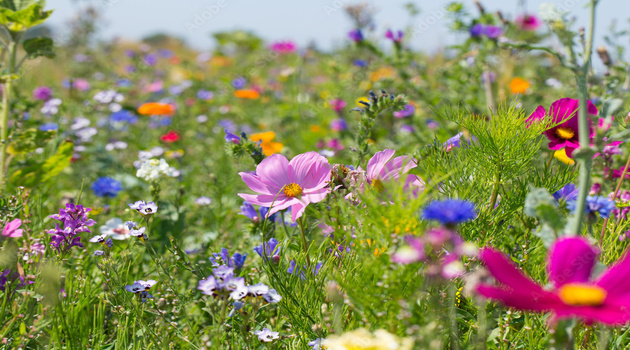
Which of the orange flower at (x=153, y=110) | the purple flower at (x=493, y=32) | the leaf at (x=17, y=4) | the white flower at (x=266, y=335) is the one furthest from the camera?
the orange flower at (x=153, y=110)

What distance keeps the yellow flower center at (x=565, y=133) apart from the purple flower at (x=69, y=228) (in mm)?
1153

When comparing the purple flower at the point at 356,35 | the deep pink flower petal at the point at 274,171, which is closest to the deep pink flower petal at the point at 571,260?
the deep pink flower petal at the point at 274,171

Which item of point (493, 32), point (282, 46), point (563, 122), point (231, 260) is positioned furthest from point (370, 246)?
point (282, 46)

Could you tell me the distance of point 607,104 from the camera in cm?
77

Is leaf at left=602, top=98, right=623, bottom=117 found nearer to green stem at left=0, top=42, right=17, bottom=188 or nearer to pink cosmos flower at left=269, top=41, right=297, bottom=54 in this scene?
green stem at left=0, top=42, right=17, bottom=188

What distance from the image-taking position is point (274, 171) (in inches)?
42.6

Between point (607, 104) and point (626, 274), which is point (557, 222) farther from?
point (607, 104)

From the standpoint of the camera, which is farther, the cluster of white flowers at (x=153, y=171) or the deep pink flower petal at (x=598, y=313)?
the cluster of white flowers at (x=153, y=171)

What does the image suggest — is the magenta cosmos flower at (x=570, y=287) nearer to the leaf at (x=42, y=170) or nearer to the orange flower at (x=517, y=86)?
the leaf at (x=42, y=170)

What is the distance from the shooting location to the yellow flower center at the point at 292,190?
1.06m

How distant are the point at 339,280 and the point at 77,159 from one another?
6.91 feet

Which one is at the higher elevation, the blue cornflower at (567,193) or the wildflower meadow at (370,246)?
the blue cornflower at (567,193)

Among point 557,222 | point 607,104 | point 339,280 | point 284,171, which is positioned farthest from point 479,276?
point 284,171

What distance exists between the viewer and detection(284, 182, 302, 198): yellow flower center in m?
1.06
